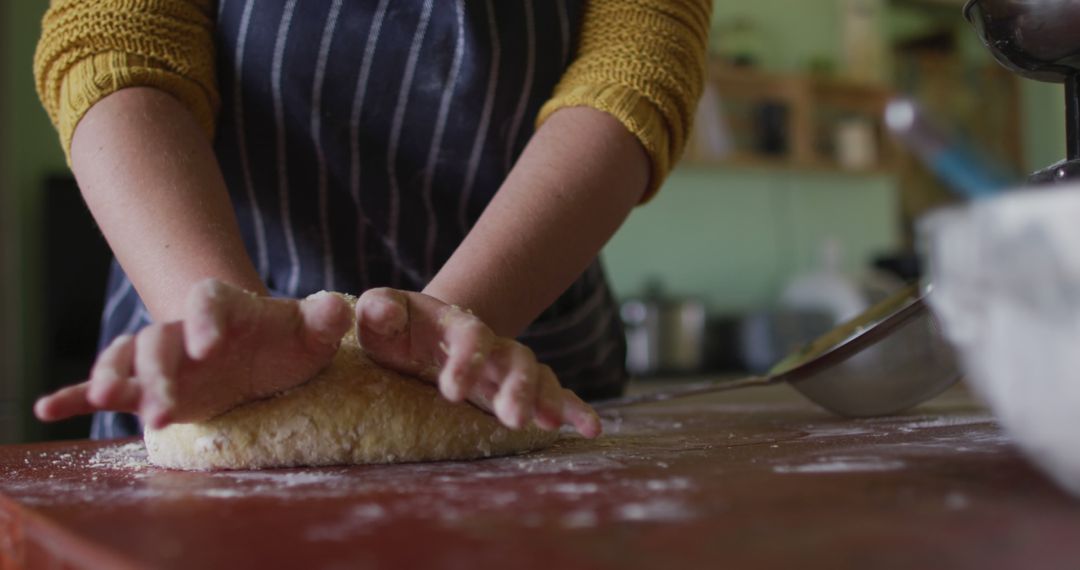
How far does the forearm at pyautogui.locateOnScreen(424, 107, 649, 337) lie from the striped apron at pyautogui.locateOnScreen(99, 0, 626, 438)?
13cm

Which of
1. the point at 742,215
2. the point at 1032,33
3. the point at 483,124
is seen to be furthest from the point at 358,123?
the point at 742,215

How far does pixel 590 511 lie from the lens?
37 cm

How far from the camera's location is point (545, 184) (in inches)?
28.5

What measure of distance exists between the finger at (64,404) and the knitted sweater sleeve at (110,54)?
12.6 inches

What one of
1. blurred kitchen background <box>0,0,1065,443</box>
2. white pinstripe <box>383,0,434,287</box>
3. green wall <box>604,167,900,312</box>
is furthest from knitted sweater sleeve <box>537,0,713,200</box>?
green wall <box>604,167,900,312</box>

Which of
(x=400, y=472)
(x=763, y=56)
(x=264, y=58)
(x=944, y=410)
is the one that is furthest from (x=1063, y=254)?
(x=763, y=56)

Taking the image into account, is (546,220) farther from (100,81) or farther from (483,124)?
(100,81)

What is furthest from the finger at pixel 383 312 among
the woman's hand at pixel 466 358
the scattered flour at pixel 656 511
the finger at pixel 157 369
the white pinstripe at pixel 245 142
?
the white pinstripe at pixel 245 142

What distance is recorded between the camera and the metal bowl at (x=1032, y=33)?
558mm

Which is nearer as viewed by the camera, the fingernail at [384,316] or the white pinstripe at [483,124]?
the fingernail at [384,316]

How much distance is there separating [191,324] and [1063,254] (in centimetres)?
37

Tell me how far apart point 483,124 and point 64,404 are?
519mm

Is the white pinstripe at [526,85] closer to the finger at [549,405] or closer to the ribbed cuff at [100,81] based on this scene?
the ribbed cuff at [100,81]

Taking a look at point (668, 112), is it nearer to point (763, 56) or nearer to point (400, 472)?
point (400, 472)
